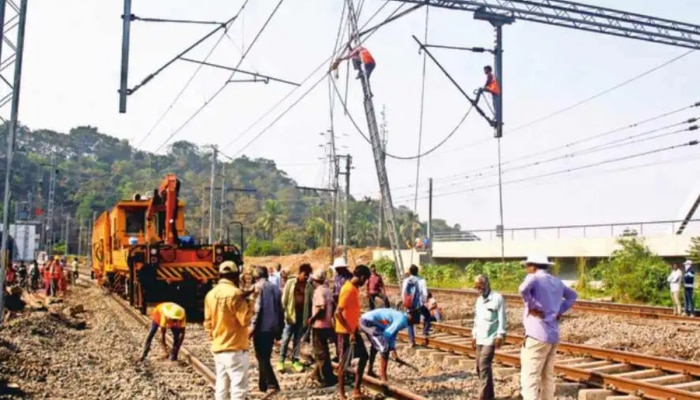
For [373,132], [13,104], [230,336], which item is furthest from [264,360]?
[373,132]

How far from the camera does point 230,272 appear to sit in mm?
7555

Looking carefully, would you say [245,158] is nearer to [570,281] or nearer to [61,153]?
[61,153]

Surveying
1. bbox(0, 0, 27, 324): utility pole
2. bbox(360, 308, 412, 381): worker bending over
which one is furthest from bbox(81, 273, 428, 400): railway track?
bbox(0, 0, 27, 324): utility pole

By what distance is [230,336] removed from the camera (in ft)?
24.2

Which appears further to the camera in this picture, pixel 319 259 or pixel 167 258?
pixel 319 259

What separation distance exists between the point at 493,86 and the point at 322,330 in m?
8.97

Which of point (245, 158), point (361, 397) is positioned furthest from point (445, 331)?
point (245, 158)

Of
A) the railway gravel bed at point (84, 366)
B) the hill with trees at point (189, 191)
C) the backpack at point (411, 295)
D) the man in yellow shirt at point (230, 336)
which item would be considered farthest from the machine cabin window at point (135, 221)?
the hill with trees at point (189, 191)

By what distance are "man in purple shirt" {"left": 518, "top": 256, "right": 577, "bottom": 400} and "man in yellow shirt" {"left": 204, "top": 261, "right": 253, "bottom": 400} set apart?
2771 millimetres

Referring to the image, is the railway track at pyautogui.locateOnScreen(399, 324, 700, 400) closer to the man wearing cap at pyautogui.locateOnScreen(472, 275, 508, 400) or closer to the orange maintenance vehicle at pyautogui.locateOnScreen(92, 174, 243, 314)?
the man wearing cap at pyautogui.locateOnScreen(472, 275, 508, 400)

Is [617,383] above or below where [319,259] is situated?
below

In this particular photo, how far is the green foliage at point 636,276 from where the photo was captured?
26328 millimetres

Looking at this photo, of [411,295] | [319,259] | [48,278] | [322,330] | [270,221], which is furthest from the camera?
[270,221]

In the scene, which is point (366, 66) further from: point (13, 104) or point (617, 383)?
point (617, 383)
